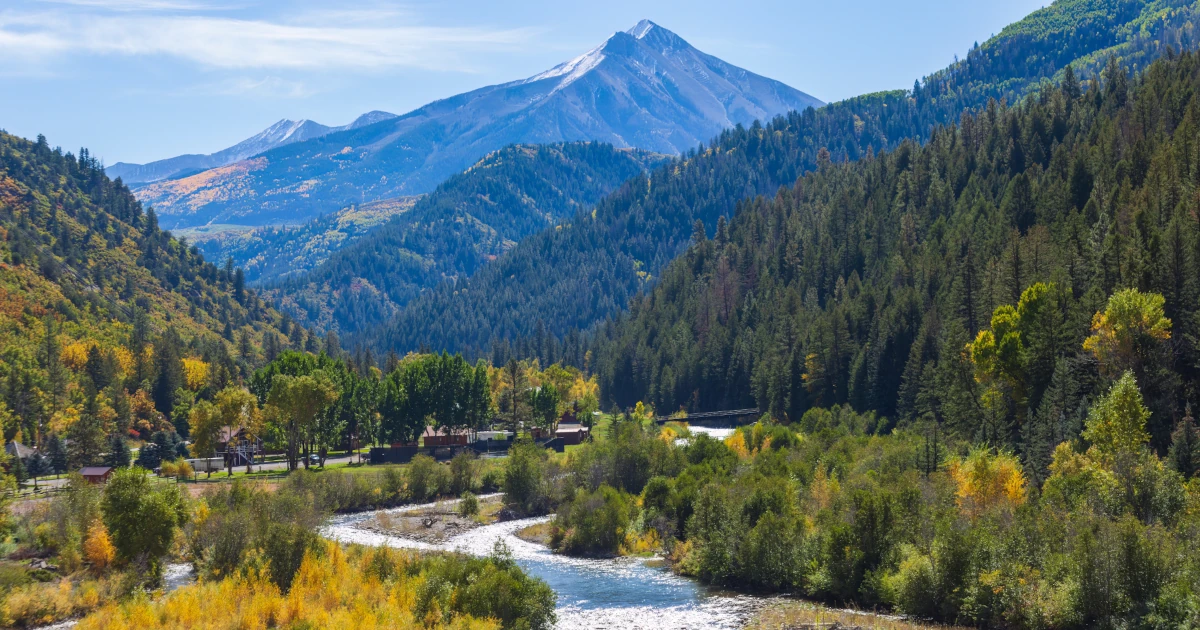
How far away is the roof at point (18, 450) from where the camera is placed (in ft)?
434

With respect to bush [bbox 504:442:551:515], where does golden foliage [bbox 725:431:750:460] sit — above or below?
above

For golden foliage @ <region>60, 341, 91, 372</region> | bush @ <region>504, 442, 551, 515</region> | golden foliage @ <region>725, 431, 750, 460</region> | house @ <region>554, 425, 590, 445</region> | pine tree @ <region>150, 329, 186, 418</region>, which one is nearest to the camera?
bush @ <region>504, 442, 551, 515</region>

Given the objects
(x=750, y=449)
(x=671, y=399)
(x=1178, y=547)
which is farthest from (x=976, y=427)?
(x=671, y=399)

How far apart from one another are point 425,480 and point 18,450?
54.6 meters

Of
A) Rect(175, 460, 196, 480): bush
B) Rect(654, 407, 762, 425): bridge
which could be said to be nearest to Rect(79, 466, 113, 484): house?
Rect(175, 460, 196, 480): bush

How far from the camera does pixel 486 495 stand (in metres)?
130

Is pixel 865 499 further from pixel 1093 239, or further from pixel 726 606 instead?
pixel 1093 239

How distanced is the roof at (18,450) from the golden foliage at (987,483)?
368 ft

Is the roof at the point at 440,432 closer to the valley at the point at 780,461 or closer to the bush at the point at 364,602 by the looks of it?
the valley at the point at 780,461

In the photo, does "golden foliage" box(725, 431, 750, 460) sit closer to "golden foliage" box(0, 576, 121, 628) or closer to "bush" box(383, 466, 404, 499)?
"bush" box(383, 466, 404, 499)

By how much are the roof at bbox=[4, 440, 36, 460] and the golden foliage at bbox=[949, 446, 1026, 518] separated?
112m

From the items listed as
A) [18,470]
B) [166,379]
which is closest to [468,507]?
[18,470]

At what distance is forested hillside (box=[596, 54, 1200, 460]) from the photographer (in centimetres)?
8931

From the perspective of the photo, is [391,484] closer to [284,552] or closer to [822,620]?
[284,552]
